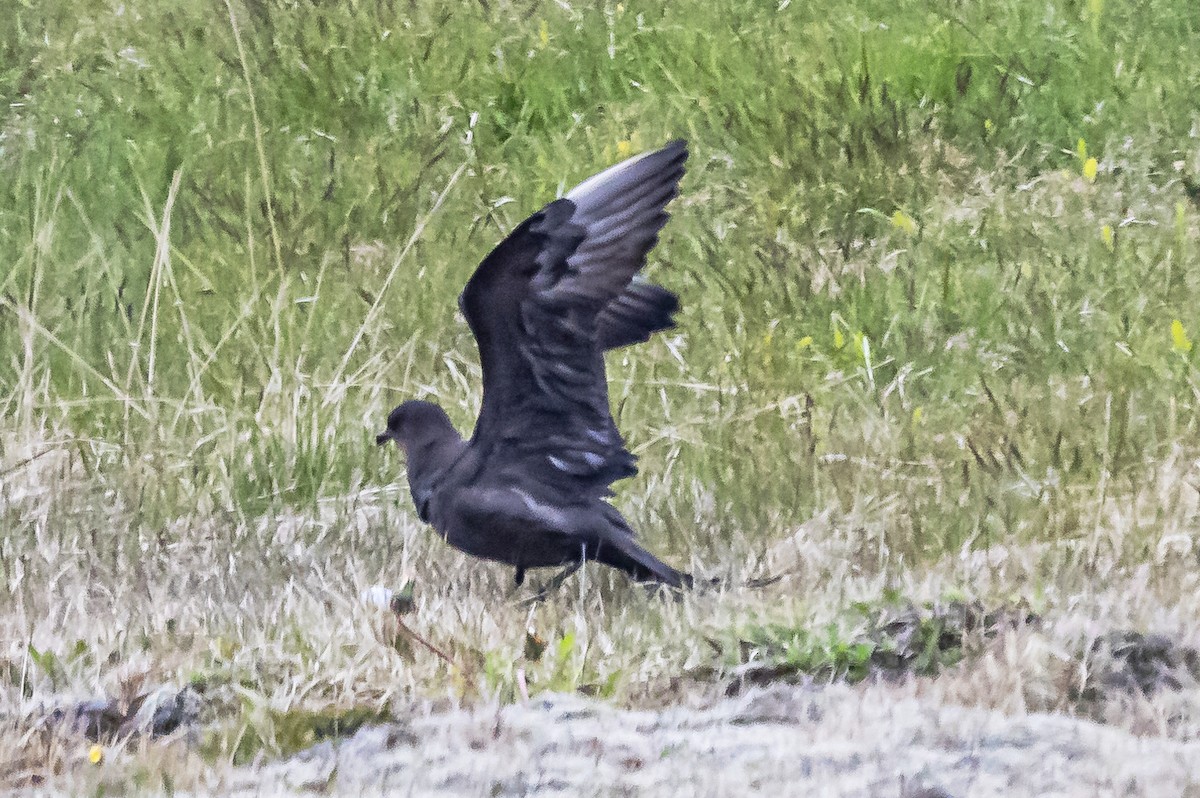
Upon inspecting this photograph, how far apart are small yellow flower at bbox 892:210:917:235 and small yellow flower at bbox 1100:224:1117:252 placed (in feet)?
2.40

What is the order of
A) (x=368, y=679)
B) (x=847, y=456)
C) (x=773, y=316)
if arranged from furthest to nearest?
(x=773, y=316) → (x=847, y=456) → (x=368, y=679)

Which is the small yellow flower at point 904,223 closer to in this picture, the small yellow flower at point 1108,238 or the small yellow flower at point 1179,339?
the small yellow flower at point 1108,238

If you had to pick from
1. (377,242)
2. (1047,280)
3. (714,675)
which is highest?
(377,242)

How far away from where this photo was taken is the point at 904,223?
7164 millimetres

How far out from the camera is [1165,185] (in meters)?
7.36

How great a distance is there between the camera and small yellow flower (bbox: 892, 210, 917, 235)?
713 centimetres

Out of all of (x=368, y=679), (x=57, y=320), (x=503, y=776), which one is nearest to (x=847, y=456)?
(x=368, y=679)

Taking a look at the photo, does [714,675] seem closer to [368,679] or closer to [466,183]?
[368,679]

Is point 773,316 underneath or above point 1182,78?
underneath

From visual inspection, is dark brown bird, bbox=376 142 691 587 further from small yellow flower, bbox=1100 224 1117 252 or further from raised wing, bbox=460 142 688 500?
small yellow flower, bbox=1100 224 1117 252

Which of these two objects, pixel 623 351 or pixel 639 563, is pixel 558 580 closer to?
pixel 639 563

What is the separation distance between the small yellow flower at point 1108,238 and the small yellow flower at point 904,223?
0.73 m

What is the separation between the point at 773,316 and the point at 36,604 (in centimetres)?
297

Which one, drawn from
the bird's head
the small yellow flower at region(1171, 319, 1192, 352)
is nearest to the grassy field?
the small yellow flower at region(1171, 319, 1192, 352)
